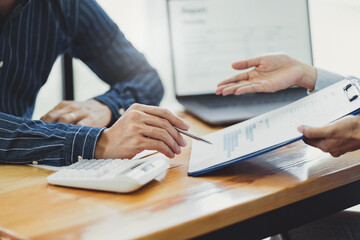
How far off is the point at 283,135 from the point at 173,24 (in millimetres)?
924

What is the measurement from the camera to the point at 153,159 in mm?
671

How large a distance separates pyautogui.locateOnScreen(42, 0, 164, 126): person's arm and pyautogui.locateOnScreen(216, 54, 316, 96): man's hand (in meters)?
0.31

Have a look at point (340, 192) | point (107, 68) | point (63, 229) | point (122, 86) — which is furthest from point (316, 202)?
point (107, 68)

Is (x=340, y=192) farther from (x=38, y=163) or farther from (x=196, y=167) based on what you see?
(x=38, y=163)

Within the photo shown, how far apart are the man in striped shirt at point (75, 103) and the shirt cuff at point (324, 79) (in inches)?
18.3

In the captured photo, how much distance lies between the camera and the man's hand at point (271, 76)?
98 centimetres

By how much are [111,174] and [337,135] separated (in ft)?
1.22

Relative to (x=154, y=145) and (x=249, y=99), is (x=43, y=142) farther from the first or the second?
(x=249, y=99)

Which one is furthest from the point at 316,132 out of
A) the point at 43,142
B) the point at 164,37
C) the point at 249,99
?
the point at 164,37

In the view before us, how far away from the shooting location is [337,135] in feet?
2.02

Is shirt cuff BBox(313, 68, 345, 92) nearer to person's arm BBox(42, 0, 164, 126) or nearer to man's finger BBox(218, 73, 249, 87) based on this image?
man's finger BBox(218, 73, 249, 87)

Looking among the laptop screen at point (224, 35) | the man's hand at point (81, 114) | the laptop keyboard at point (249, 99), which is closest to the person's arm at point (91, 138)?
the man's hand at point (81, 114)

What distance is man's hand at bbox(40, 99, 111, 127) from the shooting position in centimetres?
94

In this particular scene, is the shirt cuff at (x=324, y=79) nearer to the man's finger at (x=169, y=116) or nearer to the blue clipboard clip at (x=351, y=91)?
the blue clipboard clip at (x=351, y=91)
